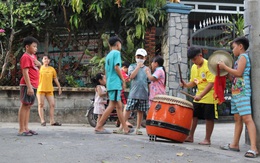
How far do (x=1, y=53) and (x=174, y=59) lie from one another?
503 cm

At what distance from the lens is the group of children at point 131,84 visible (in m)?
7.69

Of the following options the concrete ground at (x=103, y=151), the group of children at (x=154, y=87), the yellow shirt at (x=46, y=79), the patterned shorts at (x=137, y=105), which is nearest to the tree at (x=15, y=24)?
the yellow shirt at (x=46, y=79)

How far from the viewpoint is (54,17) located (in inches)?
506

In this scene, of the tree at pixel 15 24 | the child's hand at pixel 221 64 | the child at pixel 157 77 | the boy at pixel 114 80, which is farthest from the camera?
the tree at pixel 15 24

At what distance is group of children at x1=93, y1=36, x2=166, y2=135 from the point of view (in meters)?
7.69

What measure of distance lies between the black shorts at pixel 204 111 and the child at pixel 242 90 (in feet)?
1.92

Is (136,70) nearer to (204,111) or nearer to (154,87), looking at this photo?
(154,87)

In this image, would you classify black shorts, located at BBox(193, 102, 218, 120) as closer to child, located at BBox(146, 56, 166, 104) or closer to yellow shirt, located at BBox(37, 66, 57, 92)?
child, located at BBox(146, 56, 166, 104)

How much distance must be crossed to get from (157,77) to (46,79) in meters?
3.55

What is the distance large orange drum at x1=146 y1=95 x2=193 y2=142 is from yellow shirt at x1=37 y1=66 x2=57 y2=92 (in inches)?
175

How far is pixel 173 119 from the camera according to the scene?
6.75 meters

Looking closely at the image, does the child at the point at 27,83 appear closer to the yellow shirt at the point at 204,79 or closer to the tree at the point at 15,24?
the yellow shirt at the point at 204,79

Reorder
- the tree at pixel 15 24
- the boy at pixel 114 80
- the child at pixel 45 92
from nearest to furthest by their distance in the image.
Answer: the boy at pixel 114 80, the child at pixel 45 92, the tree at pixel 15 24

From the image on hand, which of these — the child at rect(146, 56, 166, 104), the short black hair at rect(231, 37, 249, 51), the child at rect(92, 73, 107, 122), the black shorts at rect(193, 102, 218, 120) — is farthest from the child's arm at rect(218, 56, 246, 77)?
the child at rect(92, 73, 107, 122)
